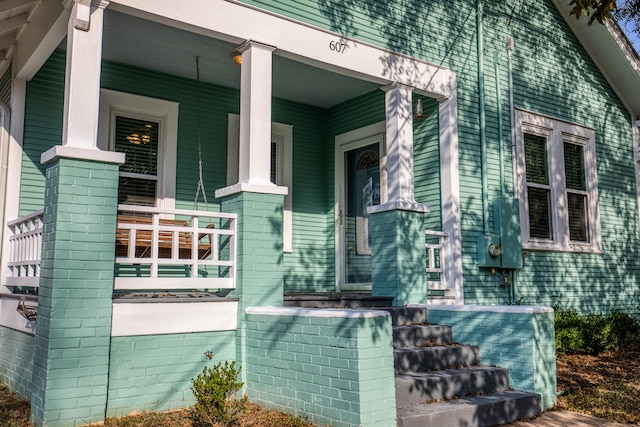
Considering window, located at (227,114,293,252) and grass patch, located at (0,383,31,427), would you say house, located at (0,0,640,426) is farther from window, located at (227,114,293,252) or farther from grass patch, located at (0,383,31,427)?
grass patch, located at (0,383,31,427)

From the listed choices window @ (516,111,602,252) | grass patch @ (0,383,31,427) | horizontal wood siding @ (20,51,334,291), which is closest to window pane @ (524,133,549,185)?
window @ (516,111,602,252)

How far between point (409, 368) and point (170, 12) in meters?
4.15

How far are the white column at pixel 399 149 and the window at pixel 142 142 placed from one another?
9.11 ft

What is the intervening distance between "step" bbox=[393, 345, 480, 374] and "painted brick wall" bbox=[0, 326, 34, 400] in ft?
11.2

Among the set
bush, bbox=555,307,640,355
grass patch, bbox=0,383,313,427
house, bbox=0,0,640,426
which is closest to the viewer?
grass patch, bbox=0,383,313,427

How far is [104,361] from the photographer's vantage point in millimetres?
5000

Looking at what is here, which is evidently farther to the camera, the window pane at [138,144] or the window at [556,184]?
the window at [556,184]

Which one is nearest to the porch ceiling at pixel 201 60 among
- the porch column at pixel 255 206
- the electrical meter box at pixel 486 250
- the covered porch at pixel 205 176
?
the covered porch at pixel 205 176

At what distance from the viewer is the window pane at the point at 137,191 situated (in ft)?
25.6

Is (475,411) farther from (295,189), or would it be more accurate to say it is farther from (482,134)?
(295,189)

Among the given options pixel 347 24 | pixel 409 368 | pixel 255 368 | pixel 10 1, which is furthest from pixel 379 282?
pixel 10 1

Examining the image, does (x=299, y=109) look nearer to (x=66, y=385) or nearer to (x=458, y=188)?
(x=458, y=188)

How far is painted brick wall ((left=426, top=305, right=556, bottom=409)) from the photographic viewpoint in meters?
5.94

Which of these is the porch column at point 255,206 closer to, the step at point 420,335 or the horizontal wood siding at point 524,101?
the horizontal wood siding at point 524,101
